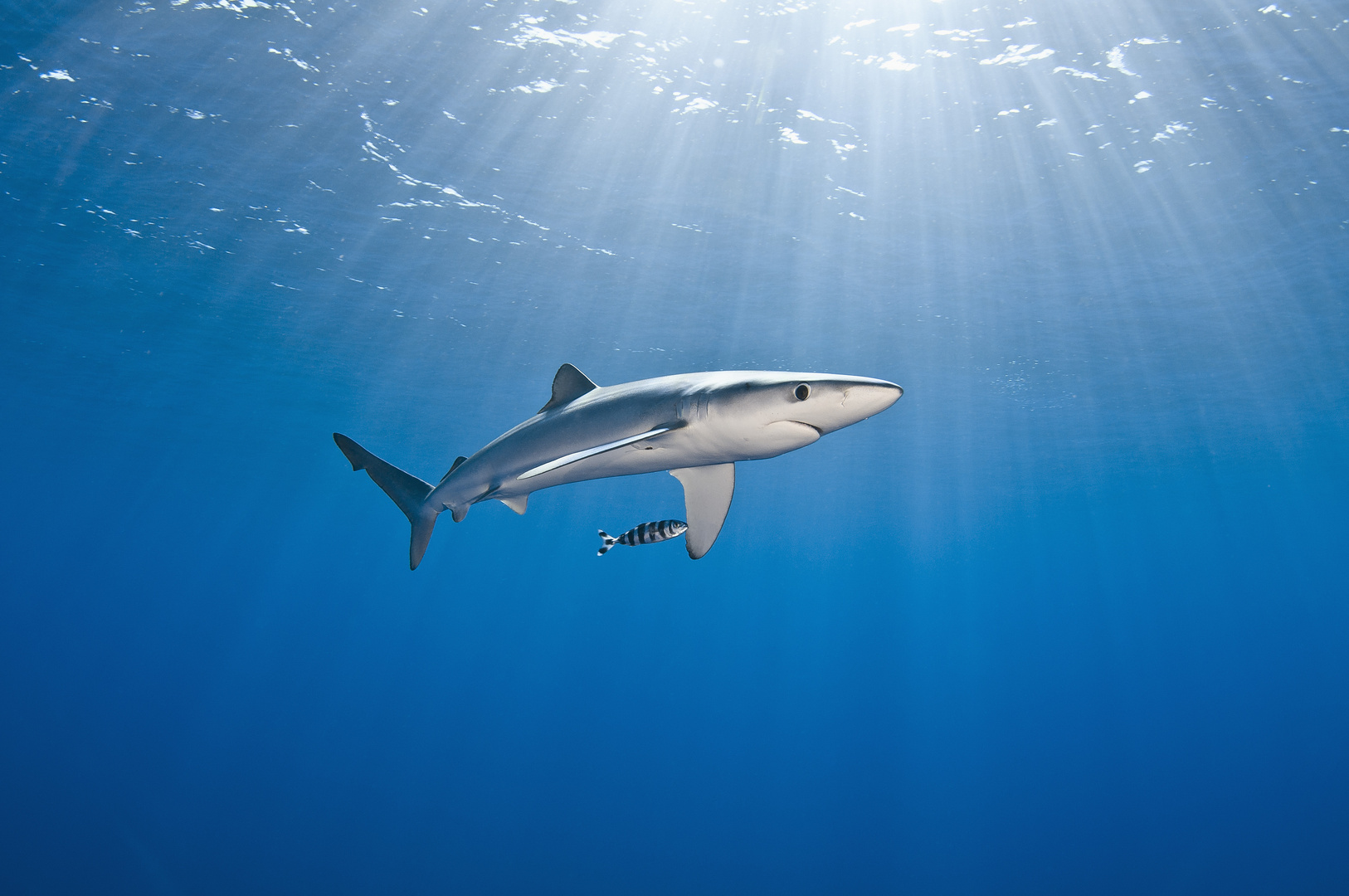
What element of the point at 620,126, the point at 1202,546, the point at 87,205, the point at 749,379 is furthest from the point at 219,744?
the point at 1202,546

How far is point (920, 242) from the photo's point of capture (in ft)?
46.7

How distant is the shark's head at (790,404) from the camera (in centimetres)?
224

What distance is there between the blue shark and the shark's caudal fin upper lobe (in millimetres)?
221

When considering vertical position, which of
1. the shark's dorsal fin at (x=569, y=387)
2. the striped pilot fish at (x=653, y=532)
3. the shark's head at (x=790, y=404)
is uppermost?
the shark's dorsal fin at (x=569, y=387)

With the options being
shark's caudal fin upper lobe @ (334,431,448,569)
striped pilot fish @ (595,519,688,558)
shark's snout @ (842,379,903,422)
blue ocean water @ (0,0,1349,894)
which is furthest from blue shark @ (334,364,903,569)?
blue ocean water @ (0,0,1349,894)

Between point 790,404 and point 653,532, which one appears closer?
point 790,404

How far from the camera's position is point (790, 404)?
239 cm

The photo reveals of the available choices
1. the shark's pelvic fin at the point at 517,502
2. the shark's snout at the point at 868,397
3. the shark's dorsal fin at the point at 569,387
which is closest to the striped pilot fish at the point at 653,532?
the shark's pelvic fin at the point at 517,502

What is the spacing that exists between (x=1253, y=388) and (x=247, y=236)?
31783mm

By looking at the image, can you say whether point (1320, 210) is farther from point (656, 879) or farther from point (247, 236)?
point (656, 879)

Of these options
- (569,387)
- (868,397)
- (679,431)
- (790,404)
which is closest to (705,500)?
(679,431)

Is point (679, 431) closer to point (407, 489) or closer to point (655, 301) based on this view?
point (407, 489)

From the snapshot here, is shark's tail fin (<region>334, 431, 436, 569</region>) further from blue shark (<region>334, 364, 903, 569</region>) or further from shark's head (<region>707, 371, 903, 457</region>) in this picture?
shark's head (<region>707, 371, 903, 457</region>)

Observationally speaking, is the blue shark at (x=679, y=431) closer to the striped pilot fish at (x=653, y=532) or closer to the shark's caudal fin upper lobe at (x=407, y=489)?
the shark's caudal fin upper lobe at (x=407, y=489)
